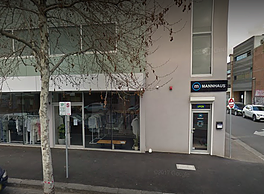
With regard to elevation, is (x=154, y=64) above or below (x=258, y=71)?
below

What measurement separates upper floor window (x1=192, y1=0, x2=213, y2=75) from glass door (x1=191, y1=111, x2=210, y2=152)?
1844 millimetres

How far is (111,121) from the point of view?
7215 millimetres

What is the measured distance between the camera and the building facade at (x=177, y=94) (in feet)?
19.9

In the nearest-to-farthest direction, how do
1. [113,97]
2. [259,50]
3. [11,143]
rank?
[113,97] < [11,143] < [259,50]

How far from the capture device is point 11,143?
25.7 ft

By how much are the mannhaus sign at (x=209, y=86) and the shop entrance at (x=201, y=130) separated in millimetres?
920

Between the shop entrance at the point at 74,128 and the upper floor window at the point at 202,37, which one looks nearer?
the upper floor window at the point at 202,37

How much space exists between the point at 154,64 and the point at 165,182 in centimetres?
451

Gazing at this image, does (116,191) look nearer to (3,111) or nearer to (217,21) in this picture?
(217,21)

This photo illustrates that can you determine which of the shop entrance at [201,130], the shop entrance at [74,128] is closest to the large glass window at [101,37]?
the shop entrance at [74,128]

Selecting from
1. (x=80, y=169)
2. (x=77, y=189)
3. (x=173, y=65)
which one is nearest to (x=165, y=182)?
(x=77, y=189)

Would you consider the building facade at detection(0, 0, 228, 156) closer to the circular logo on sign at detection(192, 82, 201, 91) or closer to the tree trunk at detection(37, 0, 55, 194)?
the circular logo on sign at detection(192, 82, 201, 91)

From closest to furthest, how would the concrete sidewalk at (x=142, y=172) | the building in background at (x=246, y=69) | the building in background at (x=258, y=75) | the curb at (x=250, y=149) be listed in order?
the concrete sidewalk at (x=142, y=172) → the curb at (x=250, y=149) → the building in background at (x=258, y=75) → the building in background at (x=246, y=69)

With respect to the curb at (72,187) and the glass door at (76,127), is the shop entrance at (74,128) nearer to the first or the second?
the glass door at (76,127)
